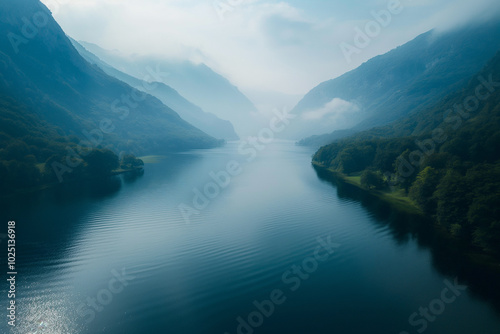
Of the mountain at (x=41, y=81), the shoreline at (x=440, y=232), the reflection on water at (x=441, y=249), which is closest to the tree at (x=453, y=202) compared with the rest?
the shoreline at (x=440, y=232)

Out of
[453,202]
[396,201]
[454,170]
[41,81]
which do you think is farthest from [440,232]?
[41,81]

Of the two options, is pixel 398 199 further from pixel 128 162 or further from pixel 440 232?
pixel 128 162

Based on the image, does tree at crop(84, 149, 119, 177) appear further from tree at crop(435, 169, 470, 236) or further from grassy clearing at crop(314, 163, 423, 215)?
tree at crop(435, 169, 470, 236)

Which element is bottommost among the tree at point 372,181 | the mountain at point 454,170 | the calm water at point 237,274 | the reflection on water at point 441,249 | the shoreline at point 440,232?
the calm water at point 237,274

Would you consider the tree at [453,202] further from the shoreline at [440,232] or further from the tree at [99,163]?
the tree at [99,163]

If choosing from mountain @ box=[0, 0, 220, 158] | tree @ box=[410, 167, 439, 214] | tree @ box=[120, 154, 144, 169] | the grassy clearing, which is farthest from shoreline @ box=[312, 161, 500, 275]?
mountain @ box=[0, 0, 220, 158]

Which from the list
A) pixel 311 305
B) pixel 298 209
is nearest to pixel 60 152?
pixel 298 209
